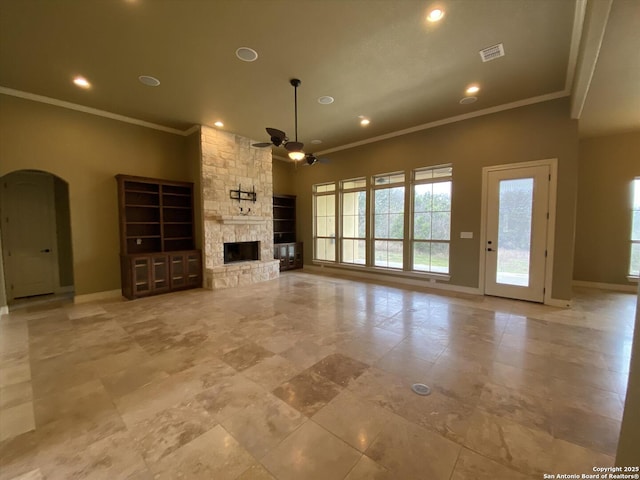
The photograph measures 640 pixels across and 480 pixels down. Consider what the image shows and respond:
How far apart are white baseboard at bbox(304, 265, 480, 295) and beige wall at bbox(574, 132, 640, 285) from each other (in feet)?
10.2

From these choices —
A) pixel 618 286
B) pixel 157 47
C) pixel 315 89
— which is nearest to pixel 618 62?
pixel 315 89

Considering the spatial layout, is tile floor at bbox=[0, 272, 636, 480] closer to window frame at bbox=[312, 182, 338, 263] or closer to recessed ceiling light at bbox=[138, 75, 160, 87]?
recessed ceiling light at bbox=[138, 75, 160, 87]

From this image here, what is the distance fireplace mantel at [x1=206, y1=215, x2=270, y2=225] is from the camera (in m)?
6.16

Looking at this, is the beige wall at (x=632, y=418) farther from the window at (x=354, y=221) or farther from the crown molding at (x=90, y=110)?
the crown molding at (x=90, y=110)

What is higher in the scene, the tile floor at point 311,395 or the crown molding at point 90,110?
the crown molding at point 90,110

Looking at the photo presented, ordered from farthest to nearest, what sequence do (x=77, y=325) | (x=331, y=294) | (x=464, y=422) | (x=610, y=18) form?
1. (x=331, y=294)
2. (x=77, y=325)
3. (x=610, y=18)
4. (x=464, y=422)

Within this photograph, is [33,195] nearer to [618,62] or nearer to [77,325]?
[77,325]

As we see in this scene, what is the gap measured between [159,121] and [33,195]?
2.97 m

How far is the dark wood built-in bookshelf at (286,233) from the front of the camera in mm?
8234

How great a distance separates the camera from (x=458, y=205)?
557cm

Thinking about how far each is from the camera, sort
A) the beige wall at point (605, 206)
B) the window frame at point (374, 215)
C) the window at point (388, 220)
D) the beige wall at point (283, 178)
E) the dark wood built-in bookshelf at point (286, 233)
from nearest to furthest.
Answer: the beige wall at point (605, 206) → the window frame at point (374, 215) → the window at point (388, 220) → the dark wood built-in bookshelf at point (286, 233) → the beige wall at point (283, 178)

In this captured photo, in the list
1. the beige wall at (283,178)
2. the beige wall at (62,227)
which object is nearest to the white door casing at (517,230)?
the beige wall at (283,178)

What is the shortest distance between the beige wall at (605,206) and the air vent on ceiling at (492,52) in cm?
446

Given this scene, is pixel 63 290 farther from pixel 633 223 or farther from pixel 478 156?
pixel 633 223
